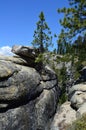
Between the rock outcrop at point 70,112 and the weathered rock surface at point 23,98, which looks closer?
the rock outcrop at point 70,112

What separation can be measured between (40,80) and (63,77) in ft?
57.7

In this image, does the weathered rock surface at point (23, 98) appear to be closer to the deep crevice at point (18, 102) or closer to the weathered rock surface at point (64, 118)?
the deep crevice at point (18, 102)

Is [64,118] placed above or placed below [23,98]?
below

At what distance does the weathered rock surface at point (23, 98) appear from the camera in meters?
30.5

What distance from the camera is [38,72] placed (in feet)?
127

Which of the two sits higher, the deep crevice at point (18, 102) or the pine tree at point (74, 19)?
the pine tree at point (74, 19)

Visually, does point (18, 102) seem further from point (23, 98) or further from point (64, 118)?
point (64, 118)

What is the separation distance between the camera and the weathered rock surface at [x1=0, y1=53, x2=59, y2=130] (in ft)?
100

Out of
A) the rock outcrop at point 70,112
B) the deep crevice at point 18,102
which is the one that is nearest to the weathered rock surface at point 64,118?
the rock outcrop at point 70,112

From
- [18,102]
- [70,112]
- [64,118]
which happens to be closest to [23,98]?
[18,102]

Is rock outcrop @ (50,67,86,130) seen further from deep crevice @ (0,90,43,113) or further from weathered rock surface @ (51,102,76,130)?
deep crevice @ (0,90,43,113)

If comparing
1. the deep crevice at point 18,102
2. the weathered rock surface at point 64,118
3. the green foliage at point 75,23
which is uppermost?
the green foliage at point 75,23

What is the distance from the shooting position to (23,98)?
1276 inches

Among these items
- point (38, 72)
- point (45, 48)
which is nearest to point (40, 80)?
point (38, 72)
